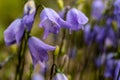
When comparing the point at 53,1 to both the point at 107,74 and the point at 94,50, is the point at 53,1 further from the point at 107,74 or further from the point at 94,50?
the point at 107,74

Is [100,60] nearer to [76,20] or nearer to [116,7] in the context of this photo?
[116,7]

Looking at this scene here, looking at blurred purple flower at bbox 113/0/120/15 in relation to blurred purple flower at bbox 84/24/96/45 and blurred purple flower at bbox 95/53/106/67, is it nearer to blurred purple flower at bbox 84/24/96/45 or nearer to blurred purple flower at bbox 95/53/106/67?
blurred purple flower at bbox 84/24/96/45

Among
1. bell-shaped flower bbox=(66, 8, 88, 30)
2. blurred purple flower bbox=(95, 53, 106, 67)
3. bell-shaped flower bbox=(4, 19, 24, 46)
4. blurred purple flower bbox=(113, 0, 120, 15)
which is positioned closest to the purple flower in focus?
blurred purple flower bbox=(95, 53, 106, 67)

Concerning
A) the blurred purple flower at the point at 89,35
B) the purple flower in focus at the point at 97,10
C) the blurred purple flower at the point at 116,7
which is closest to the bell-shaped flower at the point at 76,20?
the blurred purple flower at the point at 116,7

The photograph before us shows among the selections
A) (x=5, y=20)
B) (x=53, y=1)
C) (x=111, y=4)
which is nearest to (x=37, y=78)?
(x=111, y=4)

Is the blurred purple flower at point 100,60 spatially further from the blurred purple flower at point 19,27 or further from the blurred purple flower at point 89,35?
the blurred purple flower at point 19,27

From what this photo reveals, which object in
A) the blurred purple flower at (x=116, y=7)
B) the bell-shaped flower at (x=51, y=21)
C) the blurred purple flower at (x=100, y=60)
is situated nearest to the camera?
the bell-shaped flower at (x=51, y=21)

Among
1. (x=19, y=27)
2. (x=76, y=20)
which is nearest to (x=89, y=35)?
(x=76, y=20)
